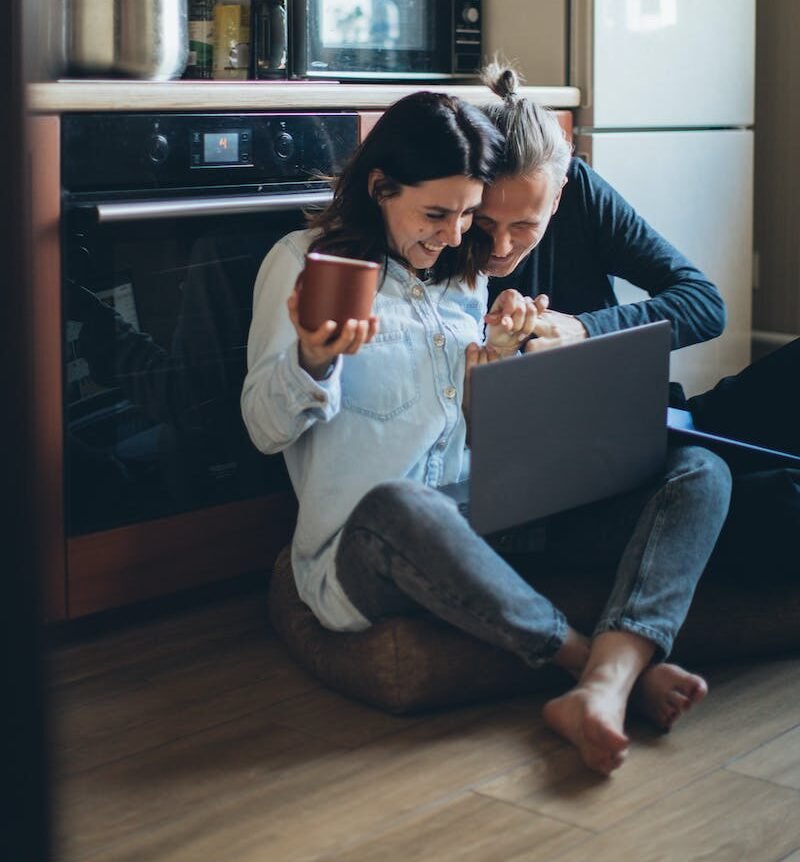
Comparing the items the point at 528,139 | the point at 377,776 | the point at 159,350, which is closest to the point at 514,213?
the point at 528,139

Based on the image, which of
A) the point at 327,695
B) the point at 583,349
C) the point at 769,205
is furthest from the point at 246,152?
the point at 769,205

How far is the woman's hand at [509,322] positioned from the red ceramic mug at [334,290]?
27 cm

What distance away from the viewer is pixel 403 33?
244 cm

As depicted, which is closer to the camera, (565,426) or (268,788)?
(268,788)

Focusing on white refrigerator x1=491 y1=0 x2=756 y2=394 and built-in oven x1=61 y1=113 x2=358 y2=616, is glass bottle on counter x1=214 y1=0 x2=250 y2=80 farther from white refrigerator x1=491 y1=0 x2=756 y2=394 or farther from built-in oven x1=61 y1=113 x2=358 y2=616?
white refrigerator x1=491 y1=0 x2=756 y2=394

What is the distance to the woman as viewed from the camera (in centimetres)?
159

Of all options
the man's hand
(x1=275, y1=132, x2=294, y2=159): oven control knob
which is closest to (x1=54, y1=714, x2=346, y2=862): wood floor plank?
the man's hand

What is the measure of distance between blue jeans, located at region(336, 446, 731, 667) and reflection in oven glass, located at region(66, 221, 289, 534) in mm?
396

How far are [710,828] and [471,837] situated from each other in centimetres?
24

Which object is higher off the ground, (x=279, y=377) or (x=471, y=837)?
(x=279, y=377)

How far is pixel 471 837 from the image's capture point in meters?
1.34

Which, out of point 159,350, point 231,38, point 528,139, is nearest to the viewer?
point 528,139

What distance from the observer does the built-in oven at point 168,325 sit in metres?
1.78

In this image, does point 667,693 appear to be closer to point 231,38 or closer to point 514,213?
point 514,213
